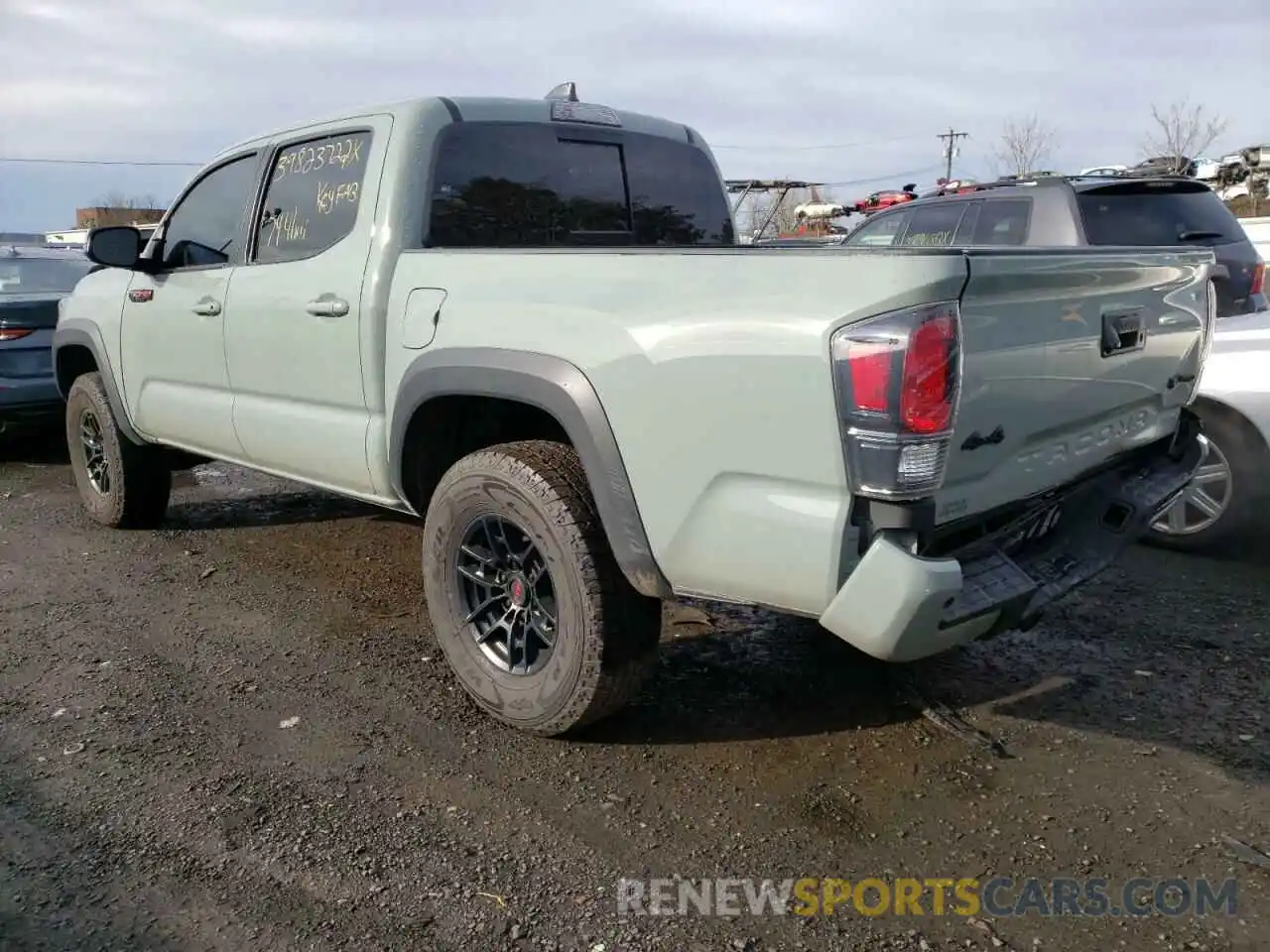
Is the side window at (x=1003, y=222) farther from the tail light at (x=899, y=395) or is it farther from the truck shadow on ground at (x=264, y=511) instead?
the tail light at (x=899, y=395)

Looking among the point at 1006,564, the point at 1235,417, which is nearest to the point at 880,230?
the point at 1235,417

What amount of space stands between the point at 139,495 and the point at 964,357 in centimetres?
477

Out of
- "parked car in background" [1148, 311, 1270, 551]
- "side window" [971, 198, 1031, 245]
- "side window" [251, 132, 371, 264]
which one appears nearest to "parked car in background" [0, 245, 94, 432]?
"side window" [251, 132, 371, 264]

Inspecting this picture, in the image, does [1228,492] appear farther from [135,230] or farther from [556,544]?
[135,230]

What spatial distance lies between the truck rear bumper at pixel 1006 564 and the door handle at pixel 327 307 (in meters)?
2.10

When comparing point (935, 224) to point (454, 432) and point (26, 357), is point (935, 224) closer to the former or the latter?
point (454, 432)

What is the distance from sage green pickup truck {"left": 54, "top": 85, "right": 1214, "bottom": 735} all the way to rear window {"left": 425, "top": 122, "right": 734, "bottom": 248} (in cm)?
1

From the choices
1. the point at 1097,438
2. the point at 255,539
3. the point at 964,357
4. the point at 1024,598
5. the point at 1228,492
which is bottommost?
the point at 255,539

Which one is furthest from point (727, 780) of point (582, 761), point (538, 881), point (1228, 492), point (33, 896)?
point (1228, 492)

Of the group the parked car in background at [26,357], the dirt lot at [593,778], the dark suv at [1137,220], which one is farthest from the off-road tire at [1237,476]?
the parked car in background at [26,357]

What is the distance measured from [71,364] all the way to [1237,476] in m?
6.21

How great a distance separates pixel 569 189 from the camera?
412 centimetres

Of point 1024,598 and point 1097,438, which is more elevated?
point 1097,438

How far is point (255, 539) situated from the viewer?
567 cm
